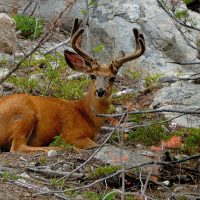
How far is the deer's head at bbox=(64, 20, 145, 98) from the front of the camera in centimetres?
1075

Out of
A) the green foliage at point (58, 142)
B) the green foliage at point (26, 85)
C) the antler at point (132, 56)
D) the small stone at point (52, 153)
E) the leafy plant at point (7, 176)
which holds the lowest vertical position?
the green foliage at point (26, 85)

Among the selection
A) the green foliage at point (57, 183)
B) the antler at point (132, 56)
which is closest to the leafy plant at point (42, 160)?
the green foliage at point (57, 183)

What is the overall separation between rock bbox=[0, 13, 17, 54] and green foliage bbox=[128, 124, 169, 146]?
12.8ft

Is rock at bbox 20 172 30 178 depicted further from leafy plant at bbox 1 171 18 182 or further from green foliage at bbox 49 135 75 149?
green foliage at bbox 49 135 75 149

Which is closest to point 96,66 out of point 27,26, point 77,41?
point 77,41

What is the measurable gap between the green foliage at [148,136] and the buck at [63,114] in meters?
0.56

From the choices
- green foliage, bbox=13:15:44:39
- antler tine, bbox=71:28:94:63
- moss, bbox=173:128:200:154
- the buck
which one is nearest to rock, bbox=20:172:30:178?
the buck

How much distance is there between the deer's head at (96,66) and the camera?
10750 mm

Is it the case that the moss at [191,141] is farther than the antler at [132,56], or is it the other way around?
the antler at [132,56]

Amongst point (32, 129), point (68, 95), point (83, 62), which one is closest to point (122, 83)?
point (68, 95)

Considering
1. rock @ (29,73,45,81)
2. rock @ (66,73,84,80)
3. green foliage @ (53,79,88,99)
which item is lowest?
rock @ (66,73,84,80)

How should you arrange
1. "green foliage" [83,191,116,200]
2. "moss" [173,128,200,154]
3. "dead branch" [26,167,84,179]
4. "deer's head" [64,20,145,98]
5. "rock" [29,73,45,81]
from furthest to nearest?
"rock" [29,73,45,81] < "deer's head" [64,20,145,98] < "moss" [173,128,200,154] < "dead branch" [26,167,84,179] < "green foliage" [83,191,116,200]

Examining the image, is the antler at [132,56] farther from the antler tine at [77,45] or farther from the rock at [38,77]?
the rock at [38,77]

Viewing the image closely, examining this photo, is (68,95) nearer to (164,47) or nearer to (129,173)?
(164,47)
